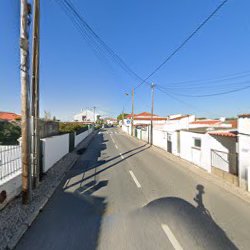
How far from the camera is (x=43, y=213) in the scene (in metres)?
5.14

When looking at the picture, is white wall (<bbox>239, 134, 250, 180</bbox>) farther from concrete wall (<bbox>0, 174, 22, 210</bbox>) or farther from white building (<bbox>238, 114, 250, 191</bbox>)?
concrete wall (<bbox>0, 174, 22, 210</bbox>)

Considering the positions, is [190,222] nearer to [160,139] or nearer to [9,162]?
[9,162]

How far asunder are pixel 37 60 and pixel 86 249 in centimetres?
629

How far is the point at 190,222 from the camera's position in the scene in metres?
4.64

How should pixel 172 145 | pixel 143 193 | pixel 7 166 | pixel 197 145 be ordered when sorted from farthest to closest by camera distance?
pixel 172 145
pixel 197 145
pixel 143 193
pixel 7 166

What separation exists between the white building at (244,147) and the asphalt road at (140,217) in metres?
1.06

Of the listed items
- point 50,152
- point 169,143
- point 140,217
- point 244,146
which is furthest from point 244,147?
point 169,143

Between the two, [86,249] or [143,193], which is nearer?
[86,249]

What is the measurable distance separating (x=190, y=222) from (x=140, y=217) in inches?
46.6

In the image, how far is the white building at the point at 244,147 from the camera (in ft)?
24.0

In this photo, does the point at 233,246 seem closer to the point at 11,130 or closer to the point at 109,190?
the point at 109,190

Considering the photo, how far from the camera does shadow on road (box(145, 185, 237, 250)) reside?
3863 millimetres

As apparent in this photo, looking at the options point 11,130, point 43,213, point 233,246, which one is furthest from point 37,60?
point 11,130

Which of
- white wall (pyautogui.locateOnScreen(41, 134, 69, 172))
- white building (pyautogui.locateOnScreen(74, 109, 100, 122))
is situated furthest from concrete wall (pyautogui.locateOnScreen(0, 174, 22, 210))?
white building (pyautogui.locateOnScreen(74, 109, 100, 122))
